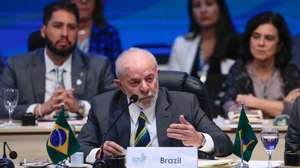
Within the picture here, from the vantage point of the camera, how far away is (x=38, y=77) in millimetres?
7250

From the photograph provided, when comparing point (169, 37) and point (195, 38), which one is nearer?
point (195, 38)

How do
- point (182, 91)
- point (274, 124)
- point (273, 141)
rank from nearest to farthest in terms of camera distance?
point (273, 141), point (182, 91), point (274, 124)

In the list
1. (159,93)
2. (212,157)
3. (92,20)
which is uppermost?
(92,20)

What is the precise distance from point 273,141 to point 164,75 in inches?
46.0

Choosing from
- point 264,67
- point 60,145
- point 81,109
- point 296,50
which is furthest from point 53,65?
point 296,50

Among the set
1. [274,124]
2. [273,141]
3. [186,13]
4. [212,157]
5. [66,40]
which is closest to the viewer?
[273,141]

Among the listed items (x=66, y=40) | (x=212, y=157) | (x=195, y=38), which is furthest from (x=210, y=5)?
(x=212, y=157)

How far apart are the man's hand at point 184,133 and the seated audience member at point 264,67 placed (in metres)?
2.38

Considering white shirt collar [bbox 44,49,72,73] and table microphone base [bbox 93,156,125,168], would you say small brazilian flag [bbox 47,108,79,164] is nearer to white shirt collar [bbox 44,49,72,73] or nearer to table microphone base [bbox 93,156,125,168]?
table microphone base [bbox 93,156,125,168]

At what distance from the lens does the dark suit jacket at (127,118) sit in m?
5.32

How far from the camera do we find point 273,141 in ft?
15.6

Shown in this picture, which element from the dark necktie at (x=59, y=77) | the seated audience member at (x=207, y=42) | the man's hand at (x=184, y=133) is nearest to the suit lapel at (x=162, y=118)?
the man's hand at (x=184, y=133)

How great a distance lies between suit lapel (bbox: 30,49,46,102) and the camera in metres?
7.22

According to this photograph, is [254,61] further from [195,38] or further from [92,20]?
[92,20]
